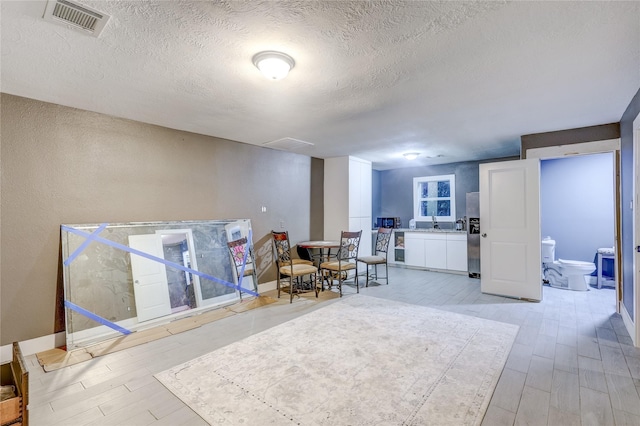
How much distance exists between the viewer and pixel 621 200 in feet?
11.7

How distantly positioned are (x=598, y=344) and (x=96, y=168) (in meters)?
5.50

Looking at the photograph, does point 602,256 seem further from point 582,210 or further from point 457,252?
point 457,252

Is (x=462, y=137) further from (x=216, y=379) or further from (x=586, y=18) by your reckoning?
(x=216, y=379)

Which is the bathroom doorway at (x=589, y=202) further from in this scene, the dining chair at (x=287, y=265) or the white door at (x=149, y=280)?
the white door at (x=149, y=280)

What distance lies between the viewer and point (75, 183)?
10.2 ft

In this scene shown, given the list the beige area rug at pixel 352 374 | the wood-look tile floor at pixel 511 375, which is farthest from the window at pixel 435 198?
the beige area rug at pixel 352 374

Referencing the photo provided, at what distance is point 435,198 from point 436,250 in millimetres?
1392

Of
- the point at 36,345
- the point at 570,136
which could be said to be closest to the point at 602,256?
the point at 570,136

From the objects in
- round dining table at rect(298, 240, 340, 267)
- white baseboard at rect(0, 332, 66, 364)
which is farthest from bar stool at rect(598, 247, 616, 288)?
white baseboard at rect(0, 332, 66, 364)

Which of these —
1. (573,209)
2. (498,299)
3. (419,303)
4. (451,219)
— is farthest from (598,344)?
(451,219)

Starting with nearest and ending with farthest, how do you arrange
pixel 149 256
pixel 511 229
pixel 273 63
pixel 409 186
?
1. pixel 273 63
2. pixel 149 256
3. pixel 511 229
4. pixel 409 186

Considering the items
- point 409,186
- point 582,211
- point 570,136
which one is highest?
point 570,136

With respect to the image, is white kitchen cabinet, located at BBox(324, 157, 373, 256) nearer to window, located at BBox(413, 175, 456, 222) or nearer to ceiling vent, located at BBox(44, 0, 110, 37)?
window, located at BBox(413, 175, 456, 222)

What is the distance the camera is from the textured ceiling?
5.44 feet
